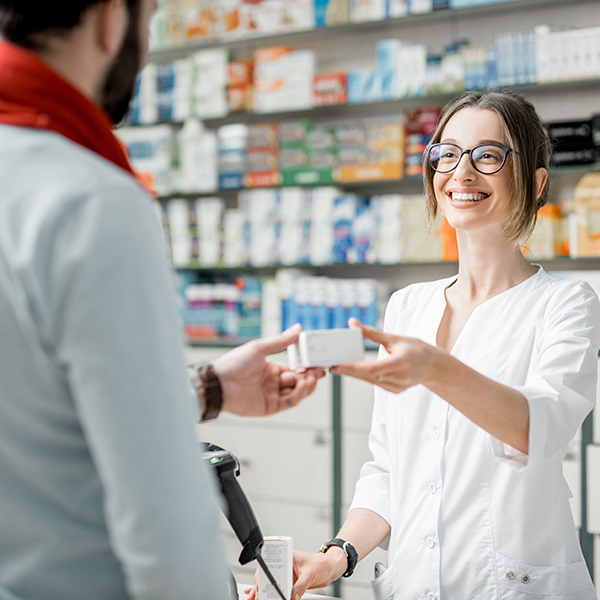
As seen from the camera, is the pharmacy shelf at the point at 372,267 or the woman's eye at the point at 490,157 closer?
the woman's eye at the point at 490,157

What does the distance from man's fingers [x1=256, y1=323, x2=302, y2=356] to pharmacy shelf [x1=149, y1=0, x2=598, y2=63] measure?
8.55 feet

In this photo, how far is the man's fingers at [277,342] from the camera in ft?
3.18

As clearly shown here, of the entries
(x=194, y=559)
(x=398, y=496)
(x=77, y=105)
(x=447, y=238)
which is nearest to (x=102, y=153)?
(x=77, y=105)

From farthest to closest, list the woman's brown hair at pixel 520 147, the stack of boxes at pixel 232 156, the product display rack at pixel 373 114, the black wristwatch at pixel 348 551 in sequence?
the stack of boxes at pixel 232 156
the product display rack at pixel 373 114
the woman's brown hair at pixel 520 147
the black wristwatch at pixel 348 551

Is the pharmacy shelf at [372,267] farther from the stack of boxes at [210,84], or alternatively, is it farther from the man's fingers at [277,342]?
the man's fingers at [277,342]

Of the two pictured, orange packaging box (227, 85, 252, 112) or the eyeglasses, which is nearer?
the eyeglasses

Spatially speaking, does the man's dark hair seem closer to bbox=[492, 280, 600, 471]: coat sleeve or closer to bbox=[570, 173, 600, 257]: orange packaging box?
bbox=[492, 280, 600, 471]: coat sleeve

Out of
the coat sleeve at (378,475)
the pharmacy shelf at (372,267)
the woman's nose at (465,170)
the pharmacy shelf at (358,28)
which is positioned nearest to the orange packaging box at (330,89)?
the pharmacy shelf at (358,28)

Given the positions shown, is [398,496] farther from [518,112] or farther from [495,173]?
[518,112]

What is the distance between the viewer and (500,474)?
1.23 metres

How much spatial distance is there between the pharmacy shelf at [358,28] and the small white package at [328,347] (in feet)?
8.48

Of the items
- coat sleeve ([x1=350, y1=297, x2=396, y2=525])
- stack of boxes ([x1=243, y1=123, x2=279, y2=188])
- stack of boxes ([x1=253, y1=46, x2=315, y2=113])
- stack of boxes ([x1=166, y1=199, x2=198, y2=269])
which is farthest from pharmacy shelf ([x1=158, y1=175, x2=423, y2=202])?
coat sleeve ([x1=350, y1=297, x2=396, y2=525])

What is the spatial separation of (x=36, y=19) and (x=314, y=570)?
39.9 inches

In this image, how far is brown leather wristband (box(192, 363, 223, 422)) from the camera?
0.91 meters
